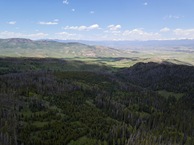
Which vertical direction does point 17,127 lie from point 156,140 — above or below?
above

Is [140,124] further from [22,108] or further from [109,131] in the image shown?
[22,108]

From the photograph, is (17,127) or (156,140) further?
(156,140)

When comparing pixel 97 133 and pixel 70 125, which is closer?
pixel 97 133

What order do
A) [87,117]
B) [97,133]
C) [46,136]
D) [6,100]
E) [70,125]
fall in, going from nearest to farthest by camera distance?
1. [46,136]
2. [97,133]
3. [70,125]
4. [87,117]
5. [6,100]

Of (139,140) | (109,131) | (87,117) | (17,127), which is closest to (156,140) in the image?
(139,140)

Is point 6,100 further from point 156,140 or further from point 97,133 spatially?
point 156,140

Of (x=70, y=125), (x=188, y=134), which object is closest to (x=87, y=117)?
(x=70, y=125)

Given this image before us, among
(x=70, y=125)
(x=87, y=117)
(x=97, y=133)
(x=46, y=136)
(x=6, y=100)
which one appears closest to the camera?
(x=46, y=136)

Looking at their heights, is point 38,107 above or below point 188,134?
above

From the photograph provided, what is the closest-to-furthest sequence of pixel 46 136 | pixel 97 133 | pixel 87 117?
pixel 46 136, pixel 97 133, pixel 87 117
